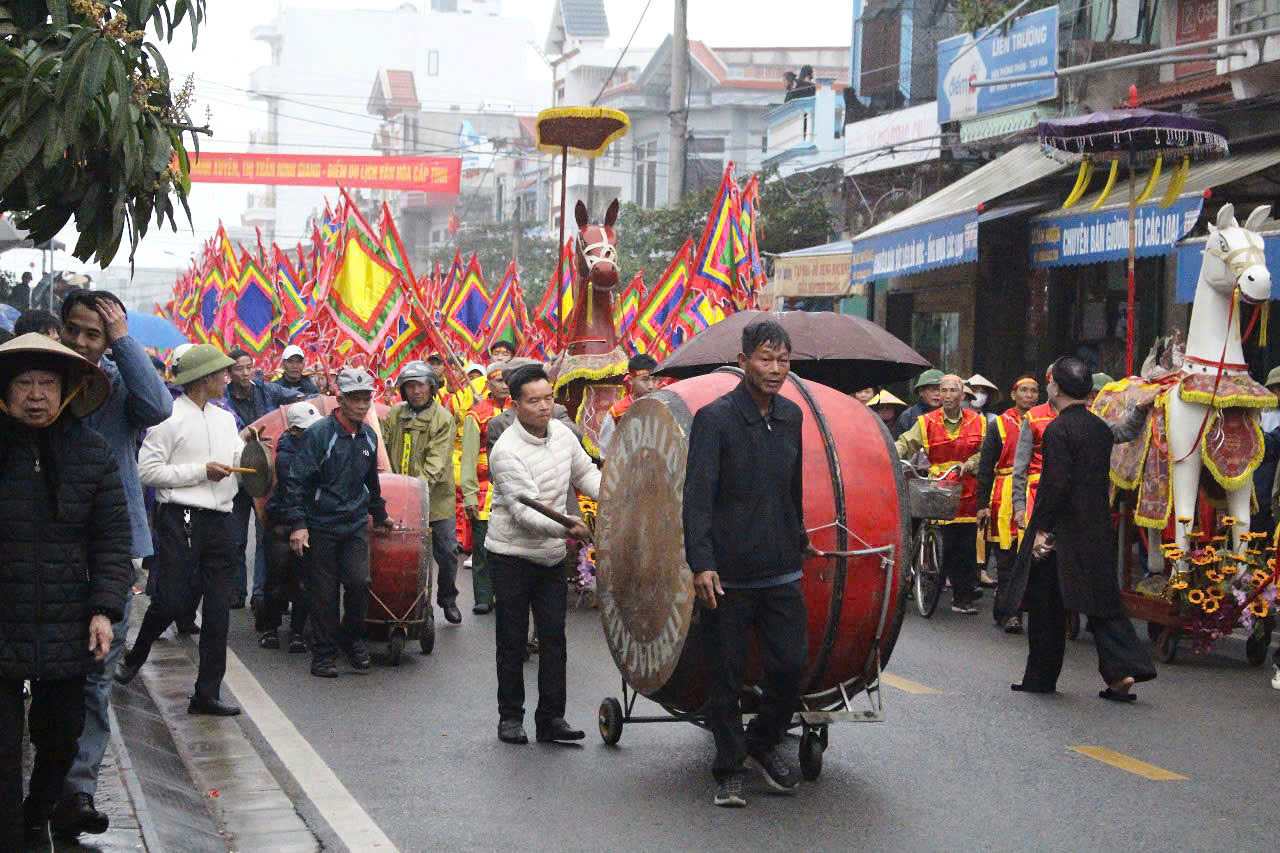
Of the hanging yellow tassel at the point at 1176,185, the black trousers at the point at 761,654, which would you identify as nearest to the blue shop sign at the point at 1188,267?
the hanging yellow tassel at the point at 1176,185

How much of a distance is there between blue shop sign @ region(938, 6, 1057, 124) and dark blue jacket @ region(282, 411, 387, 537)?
469 inches

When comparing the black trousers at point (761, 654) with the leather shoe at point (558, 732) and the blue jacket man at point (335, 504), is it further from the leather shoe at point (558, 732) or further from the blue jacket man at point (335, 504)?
the blue jacket man at point (335, 504)

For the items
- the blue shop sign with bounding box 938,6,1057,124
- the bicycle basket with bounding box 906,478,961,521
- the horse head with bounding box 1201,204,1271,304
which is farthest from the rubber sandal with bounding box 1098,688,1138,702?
the blue shop sign with bounding box 938,6,1057,124

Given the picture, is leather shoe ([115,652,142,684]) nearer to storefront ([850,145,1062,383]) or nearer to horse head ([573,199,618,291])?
horse head ([573,199,618,291])

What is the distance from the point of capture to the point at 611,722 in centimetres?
843

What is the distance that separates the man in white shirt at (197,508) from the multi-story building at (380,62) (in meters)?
122

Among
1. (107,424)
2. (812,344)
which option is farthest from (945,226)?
(107,424)

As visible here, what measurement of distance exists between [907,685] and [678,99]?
1838 centimetres

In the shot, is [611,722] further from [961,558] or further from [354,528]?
[961,558]

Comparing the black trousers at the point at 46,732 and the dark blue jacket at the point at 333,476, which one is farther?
the dark blue jacket at the point at 333,476

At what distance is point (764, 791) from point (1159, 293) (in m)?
14.5

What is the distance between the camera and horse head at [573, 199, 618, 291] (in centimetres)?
1534

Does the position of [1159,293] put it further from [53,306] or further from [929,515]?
[53,306]

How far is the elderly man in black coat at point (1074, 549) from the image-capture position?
31.8 feet
